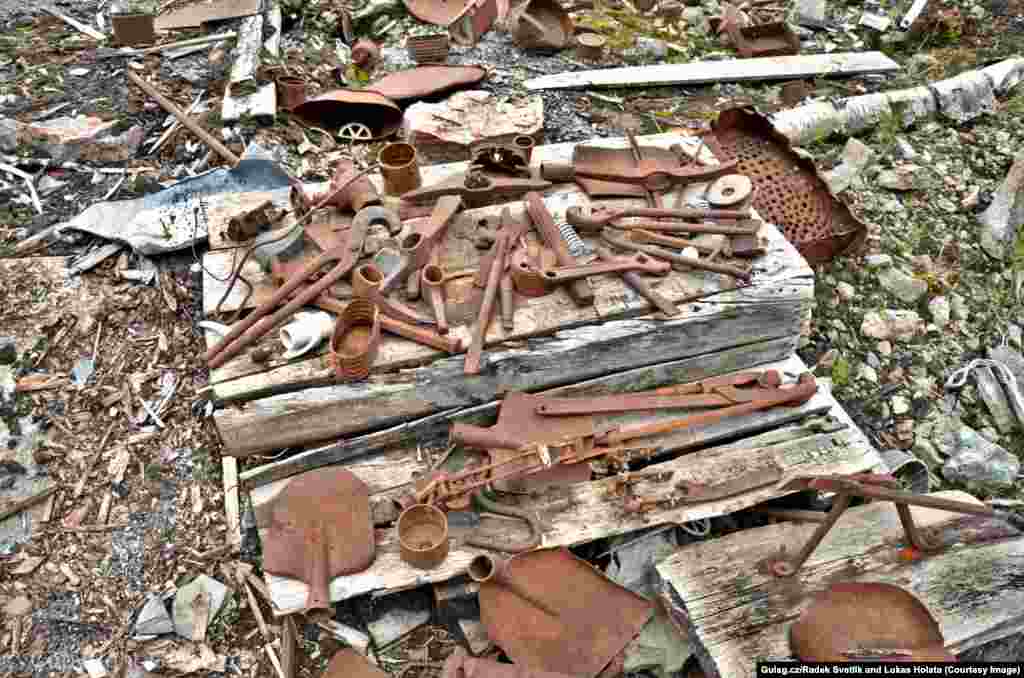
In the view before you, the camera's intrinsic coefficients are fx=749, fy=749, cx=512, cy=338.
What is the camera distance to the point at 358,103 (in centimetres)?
581

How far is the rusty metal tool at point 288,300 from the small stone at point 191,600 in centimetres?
102

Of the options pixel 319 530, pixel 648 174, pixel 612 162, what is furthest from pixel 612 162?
pixel 319 530

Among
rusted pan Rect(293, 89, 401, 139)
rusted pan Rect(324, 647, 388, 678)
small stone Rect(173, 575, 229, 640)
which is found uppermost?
rusted pan Rect(293, 89, 401, 139)

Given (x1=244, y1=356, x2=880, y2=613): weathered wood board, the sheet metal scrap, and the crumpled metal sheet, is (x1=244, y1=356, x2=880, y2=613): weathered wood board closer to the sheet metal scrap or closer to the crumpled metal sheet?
the sheet metal scrap

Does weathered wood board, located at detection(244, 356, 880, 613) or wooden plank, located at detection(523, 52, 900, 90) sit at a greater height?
wooden plank, located at detection(523, 52, 900, 90)

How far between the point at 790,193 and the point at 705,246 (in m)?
1.14

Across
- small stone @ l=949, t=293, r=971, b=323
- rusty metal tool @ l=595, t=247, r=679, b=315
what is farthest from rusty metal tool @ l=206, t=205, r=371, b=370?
small stone @ l=949, t=293, r=971, b=323

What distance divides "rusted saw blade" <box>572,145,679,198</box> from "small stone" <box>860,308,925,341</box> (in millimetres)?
1672

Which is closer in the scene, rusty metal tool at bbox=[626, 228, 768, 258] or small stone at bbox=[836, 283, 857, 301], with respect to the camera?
rusty metal tool at bbox=[626, 228, 768, 258]

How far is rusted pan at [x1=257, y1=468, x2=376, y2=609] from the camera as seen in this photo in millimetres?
3295

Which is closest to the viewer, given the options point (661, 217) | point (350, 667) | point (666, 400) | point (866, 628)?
point (866, 628)

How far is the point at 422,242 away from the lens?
395cm

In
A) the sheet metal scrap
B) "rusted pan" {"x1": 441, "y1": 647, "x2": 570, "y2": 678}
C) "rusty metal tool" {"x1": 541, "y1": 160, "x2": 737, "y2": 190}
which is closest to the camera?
"rusted pan" {"x1": 441, "y1": 647, "x2": 570, "y2": 678}

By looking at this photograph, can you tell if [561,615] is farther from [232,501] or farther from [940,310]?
[940,310]
